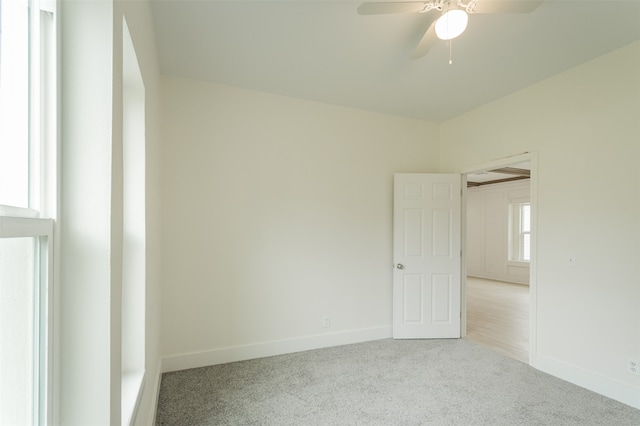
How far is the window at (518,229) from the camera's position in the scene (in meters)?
7.97

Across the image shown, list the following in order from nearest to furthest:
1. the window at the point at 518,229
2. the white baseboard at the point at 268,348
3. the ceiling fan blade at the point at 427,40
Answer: the ceiling fan blade at the point at 427,40 < the white baseboard at the point at 268,348 < the window at the point at 518,229

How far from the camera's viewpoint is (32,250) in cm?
78

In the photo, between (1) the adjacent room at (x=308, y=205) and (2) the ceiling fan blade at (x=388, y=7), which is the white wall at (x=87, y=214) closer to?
(1) the adjacent room at (x=308, y=205)

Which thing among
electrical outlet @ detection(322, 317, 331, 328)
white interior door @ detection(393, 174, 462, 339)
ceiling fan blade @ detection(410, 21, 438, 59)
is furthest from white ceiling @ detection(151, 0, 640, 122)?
electrical outlet @ detection(322, 317, 331, 328)

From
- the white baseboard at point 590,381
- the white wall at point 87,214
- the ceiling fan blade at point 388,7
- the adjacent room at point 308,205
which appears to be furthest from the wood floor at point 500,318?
the white wall at point 87,214

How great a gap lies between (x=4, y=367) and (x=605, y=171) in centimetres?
372

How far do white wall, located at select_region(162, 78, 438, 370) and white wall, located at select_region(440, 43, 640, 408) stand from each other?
155 centimetres

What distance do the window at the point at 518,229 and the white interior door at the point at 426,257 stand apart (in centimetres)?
536

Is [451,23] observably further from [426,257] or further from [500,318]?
[500,318]

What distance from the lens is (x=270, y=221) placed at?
3.31m

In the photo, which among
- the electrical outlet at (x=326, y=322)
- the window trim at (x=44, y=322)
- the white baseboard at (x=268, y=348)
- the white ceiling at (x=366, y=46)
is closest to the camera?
the window trim at (x=44, y=322)

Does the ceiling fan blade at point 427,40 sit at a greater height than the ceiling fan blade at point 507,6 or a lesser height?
lesser

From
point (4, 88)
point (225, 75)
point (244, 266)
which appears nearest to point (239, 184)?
point (244, 266)

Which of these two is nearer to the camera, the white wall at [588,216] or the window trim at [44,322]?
the window trim at [44,322]
